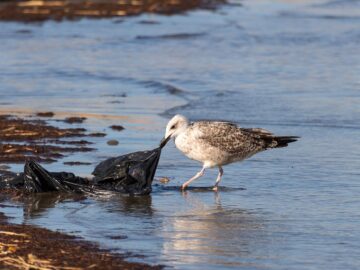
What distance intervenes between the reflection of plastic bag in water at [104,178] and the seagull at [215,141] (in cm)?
28

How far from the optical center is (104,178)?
973 centimetres

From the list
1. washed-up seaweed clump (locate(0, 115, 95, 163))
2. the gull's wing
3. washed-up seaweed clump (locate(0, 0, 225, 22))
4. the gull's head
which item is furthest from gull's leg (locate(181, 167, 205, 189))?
washed-up seaweed clump (locate(0, 0, 225, 22))

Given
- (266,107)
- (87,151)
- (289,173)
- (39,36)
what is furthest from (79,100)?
(39,36)

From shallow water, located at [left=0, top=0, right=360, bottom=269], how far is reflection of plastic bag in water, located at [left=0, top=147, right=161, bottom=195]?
0.18 meters

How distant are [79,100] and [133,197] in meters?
6.29

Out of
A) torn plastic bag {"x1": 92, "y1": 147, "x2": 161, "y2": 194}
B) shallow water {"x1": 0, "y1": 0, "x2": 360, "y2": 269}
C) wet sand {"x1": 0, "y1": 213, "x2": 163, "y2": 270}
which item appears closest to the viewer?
wet sand {"x1": 0, "y1": 213, "x2": 163, "y2": 270}

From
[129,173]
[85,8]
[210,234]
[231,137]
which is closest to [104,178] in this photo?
[129,173]

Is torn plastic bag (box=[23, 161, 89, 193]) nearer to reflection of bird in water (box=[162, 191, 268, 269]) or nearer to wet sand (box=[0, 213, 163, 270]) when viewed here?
reflection of bird in water (box=[162, 191, 268, 269])

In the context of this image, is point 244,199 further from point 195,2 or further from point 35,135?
point 195,2

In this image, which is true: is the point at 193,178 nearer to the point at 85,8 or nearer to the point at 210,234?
the point at 210,234

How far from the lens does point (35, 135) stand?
40.2 feet

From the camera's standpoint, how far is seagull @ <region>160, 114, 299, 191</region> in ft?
32.7

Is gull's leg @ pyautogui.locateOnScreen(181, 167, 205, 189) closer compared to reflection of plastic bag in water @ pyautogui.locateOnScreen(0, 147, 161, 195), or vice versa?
reflection of plastic bag in water @ pyautogui.locateOnScreen(0, 147, 161, 195)

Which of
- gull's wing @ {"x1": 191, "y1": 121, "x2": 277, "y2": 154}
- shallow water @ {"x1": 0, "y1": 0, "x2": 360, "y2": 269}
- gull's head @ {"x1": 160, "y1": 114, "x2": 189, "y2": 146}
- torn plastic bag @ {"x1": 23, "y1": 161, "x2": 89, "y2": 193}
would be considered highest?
gull's head @ {"x1": 160, "y1": 114, "x2": 189, "y2": 146}
